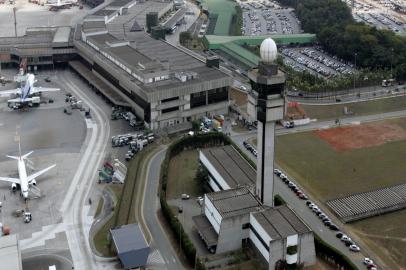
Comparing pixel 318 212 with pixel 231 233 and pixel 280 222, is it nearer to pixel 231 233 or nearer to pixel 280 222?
pixel 280 222

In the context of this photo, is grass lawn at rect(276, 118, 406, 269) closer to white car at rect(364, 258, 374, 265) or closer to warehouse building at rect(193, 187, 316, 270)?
white car at rect(364, 258, 374, 265)

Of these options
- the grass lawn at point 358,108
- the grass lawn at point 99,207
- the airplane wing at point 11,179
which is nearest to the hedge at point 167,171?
the grass lawn at point 99,207

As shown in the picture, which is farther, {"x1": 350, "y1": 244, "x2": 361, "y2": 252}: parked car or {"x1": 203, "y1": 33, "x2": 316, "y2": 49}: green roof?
{"x1": 203, "y1": 33, "x2": 316, "y2": 49}: green roof

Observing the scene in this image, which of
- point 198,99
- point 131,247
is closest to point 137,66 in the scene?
point 198,99

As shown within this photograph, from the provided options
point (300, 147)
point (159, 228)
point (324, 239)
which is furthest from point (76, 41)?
point (324, 239)

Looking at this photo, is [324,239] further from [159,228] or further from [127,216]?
[127,216]

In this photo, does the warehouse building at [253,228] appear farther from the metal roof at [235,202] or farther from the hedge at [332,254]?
the hedge at [332,254]

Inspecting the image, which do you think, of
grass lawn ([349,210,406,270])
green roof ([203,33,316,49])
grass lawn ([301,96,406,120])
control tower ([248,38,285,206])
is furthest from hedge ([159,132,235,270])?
green roof ([203,33,316,49])
